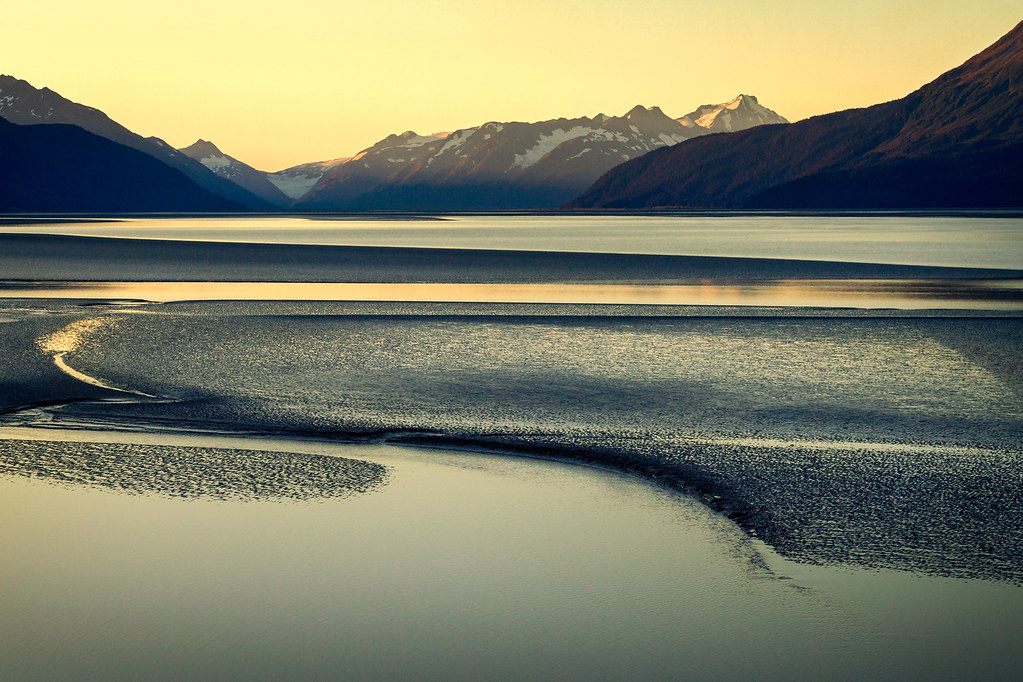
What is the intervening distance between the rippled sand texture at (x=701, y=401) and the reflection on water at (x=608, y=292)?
4.22m

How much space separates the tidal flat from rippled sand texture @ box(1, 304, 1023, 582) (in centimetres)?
6

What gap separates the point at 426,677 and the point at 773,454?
5.35 m

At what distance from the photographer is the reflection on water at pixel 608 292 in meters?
24.7

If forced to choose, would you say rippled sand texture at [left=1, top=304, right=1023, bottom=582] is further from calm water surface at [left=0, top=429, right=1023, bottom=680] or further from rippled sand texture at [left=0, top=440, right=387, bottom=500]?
rippled sand texture at [left=0, top=440, right=387, bottom=500]

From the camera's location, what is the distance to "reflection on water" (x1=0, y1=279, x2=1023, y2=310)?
24.7m

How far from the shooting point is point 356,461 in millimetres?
9680

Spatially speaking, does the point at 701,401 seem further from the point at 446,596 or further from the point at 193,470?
the point at 446,596

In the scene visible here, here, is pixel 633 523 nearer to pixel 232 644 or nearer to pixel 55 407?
pixel 232 644

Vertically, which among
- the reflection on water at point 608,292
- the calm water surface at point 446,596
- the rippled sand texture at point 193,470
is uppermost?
the reflection on water at point 608,292

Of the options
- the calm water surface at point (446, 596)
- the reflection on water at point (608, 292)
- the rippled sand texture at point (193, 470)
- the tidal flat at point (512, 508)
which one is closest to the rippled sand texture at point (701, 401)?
the tidal flat at point (512, 508)

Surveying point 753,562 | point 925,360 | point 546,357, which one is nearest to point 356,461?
point 753,562

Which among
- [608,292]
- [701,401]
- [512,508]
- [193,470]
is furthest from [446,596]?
[608,292]

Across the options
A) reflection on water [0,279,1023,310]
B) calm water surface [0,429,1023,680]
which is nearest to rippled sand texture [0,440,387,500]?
calm water surface [0,429,1023,680]

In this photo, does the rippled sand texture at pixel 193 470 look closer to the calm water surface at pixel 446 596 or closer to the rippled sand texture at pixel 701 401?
the calm water surface at pixel 446 596
